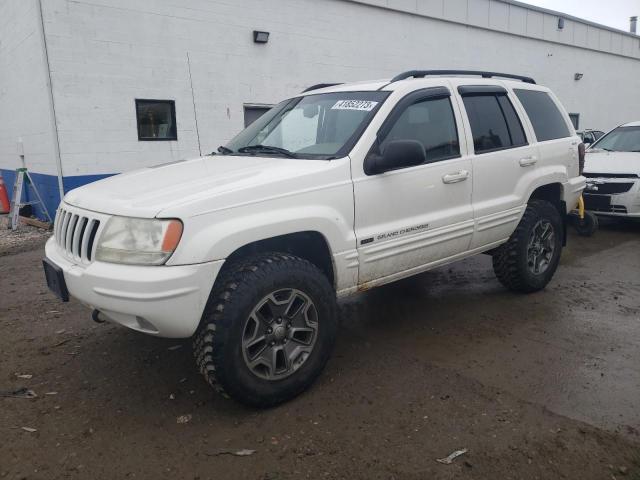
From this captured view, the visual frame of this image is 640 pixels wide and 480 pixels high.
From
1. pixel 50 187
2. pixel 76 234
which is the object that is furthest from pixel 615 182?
pixel 50 187

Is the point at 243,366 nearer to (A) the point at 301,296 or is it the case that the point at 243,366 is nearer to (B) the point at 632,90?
(A) the point at 301,296

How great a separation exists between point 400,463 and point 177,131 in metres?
7.92

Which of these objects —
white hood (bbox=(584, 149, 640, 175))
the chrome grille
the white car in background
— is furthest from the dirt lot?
white hood (bbox=(584, 149, 640, 175))

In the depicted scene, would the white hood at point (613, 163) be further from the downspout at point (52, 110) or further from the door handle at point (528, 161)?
the downspout at point (52, 110)

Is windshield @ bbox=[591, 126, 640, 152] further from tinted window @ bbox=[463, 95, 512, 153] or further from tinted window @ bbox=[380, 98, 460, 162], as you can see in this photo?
tinted window @ bbox=[380, 98, 460, 162]

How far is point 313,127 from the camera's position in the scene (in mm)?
3693

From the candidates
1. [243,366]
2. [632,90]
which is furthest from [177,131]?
[632,90]

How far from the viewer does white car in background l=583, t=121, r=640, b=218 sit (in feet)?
23.3

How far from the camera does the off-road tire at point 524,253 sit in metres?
4.46

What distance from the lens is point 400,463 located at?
2420 mm

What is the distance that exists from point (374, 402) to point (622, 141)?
7500mm

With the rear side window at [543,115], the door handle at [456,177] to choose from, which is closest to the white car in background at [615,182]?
the rear side window at [543,115]

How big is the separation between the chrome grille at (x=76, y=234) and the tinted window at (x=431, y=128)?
1.97m

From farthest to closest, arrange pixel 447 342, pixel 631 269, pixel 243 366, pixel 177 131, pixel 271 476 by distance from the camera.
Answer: pixel 177 131
pixel 631 269
pixel 447 342
pixel 243 366
pixel 271 476
